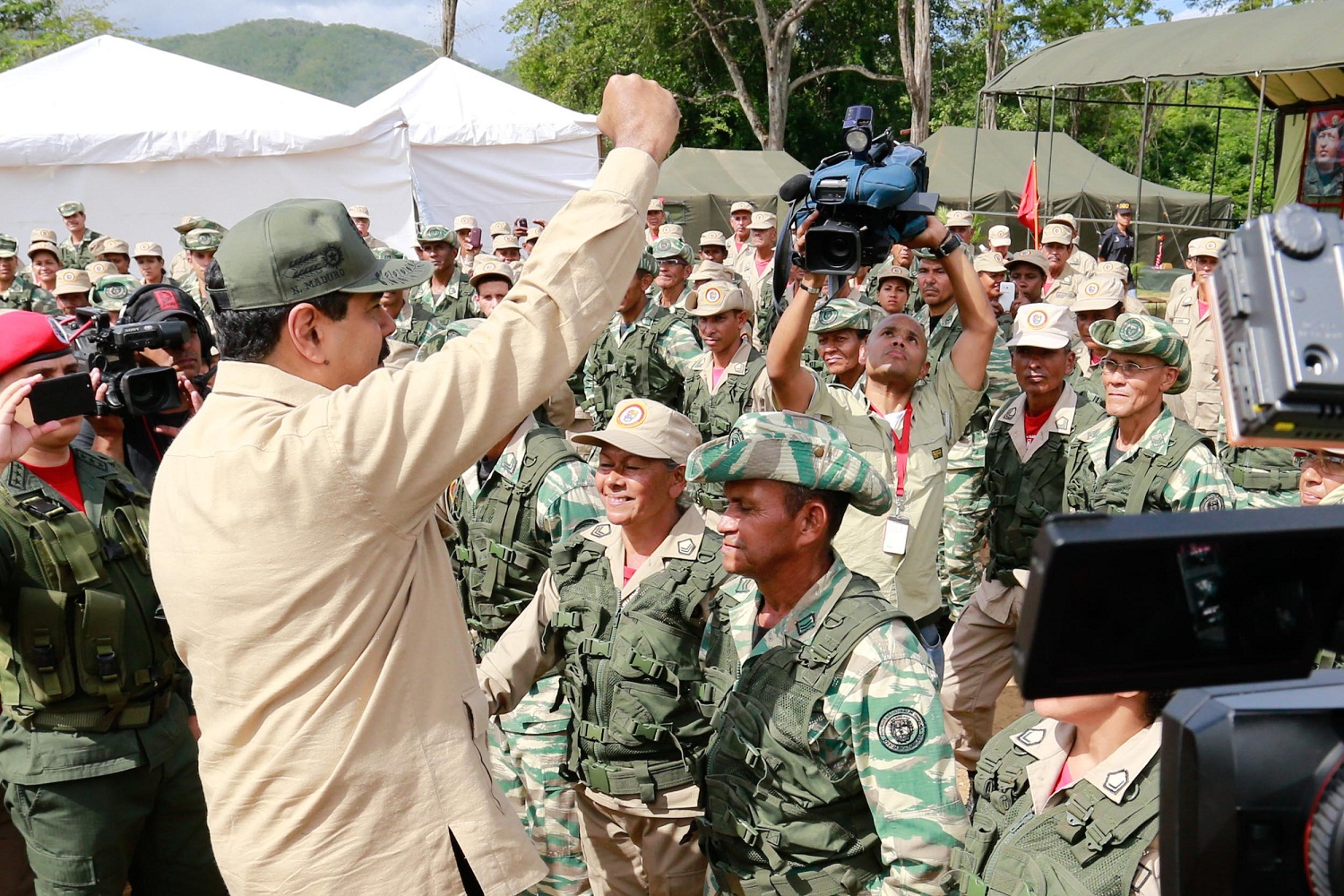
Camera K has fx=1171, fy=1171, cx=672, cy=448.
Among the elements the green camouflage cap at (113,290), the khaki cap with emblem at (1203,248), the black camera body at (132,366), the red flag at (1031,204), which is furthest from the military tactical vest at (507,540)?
the red flag at (1031,204)

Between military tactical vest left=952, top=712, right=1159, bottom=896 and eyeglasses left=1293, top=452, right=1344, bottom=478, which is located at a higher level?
eyeglasses left=1293, top=452, right=1344, bottom=478

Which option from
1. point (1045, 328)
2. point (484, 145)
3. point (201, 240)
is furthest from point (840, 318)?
point (484, 145)

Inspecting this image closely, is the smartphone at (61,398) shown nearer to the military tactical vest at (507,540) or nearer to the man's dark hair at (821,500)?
the military tactical vest at (507,540)

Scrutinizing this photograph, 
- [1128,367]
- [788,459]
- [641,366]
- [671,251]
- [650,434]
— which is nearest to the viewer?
Result: [788,459]

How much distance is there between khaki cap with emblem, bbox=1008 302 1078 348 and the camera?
590cm

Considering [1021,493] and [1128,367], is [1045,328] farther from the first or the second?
[1021,493]

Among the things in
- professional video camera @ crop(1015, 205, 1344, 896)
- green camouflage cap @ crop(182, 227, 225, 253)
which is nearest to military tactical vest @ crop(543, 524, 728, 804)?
professional video camera @ crop(1015, 205, 1344, 896)

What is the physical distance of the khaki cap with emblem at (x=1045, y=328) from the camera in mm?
5902

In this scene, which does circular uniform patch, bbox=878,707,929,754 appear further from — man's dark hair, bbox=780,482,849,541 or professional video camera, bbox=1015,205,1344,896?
professional video camera, bbox=1015,205,1344,896

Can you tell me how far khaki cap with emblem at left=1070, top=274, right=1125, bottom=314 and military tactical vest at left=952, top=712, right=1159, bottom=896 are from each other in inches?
210

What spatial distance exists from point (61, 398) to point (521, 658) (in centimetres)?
159

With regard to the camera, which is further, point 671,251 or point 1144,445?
point 671,251

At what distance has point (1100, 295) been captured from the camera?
7633 millimetres

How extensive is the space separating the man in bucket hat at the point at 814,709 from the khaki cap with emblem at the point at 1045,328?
3121 millimetres
